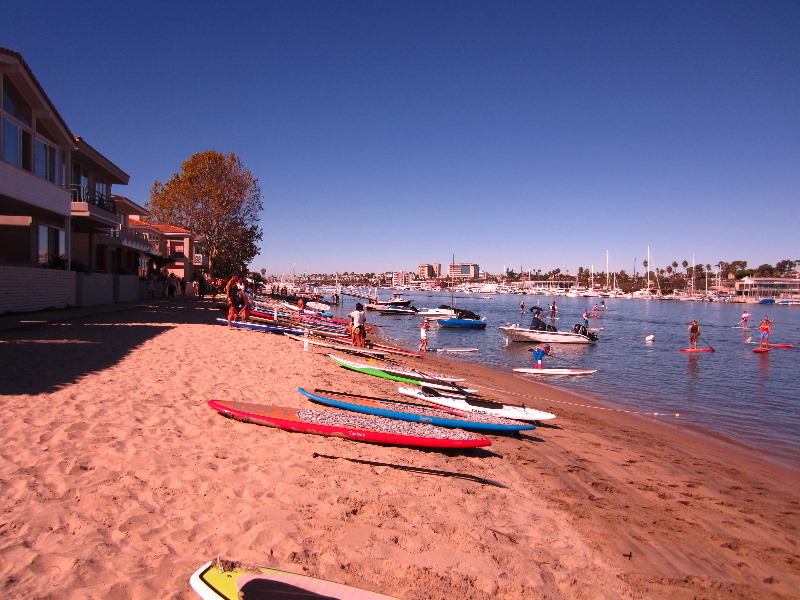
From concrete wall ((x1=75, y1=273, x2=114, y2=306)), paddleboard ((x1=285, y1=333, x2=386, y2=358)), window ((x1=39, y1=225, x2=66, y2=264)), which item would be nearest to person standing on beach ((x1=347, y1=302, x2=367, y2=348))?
paddleboard ((x1=285, y1=333, x2=386, y2=358))

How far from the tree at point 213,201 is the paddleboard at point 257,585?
140ft

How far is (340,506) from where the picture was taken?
4863 mm

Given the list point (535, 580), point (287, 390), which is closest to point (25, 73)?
point (287, 390)

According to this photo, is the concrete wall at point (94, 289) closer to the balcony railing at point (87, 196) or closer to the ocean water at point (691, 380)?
the balcony railing at point (87, 196)

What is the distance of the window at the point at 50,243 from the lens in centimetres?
2005

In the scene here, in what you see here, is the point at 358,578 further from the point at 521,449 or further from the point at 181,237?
the point at 181,237

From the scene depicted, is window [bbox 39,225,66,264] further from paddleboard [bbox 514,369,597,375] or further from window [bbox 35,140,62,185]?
paddleboard [bbox 514,369,597,375]

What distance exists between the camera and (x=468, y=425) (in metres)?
8.30

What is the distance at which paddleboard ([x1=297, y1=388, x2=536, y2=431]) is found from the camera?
812 centimetres

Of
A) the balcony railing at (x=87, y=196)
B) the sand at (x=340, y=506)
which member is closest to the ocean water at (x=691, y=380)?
the sand at (x=340, y=506)

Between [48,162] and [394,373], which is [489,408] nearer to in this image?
[394,373]

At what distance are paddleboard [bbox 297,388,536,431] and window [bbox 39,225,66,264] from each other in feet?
58.0

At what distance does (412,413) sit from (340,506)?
350 centimetres

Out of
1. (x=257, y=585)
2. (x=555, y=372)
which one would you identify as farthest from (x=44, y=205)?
(x=555, y=372)
